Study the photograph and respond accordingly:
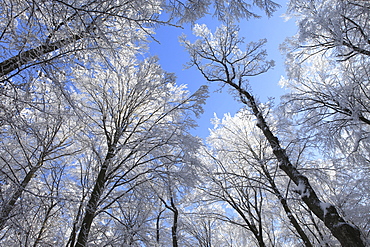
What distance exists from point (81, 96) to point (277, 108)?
5.16 metres

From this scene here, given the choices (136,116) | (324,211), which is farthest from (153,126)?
(324,211)

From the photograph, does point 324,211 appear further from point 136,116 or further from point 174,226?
point 174,226

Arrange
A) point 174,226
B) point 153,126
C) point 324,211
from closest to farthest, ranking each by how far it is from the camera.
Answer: point 324,211 → point 153,126 → point 174,226

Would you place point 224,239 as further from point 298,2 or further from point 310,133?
point 298,2

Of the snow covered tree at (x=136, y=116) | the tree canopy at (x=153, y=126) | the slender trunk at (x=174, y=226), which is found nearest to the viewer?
the tree canopy at (x=153, y=126)

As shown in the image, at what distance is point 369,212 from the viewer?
5.66 metres

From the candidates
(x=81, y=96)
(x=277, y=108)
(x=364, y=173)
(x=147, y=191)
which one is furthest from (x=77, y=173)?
(x=364, y=173)

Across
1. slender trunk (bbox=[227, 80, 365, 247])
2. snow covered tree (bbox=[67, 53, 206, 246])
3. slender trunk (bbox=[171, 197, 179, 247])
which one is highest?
snow covered tree (bbox=[67, 53, 206, 246])

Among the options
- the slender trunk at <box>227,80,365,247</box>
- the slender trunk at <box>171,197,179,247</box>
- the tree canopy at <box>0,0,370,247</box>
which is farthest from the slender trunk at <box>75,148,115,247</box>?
the slender trunk at <box>171,197,179,247</box>

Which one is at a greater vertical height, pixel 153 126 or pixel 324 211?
pixel 153 126

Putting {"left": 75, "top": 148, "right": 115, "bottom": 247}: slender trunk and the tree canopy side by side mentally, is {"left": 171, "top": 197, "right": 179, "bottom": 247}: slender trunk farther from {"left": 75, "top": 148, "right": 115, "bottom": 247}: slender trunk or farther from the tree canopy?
{"left": 75, "top": 148, "right": 115, "bottom": 247}: slender trunk

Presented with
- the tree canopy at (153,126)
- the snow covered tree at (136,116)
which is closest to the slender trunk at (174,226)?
the tree canopy at (153,126)

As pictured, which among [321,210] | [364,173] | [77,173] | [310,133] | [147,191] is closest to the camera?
[321,210]

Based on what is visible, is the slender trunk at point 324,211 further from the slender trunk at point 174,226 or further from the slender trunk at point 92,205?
the slender trunk at point 174,226
